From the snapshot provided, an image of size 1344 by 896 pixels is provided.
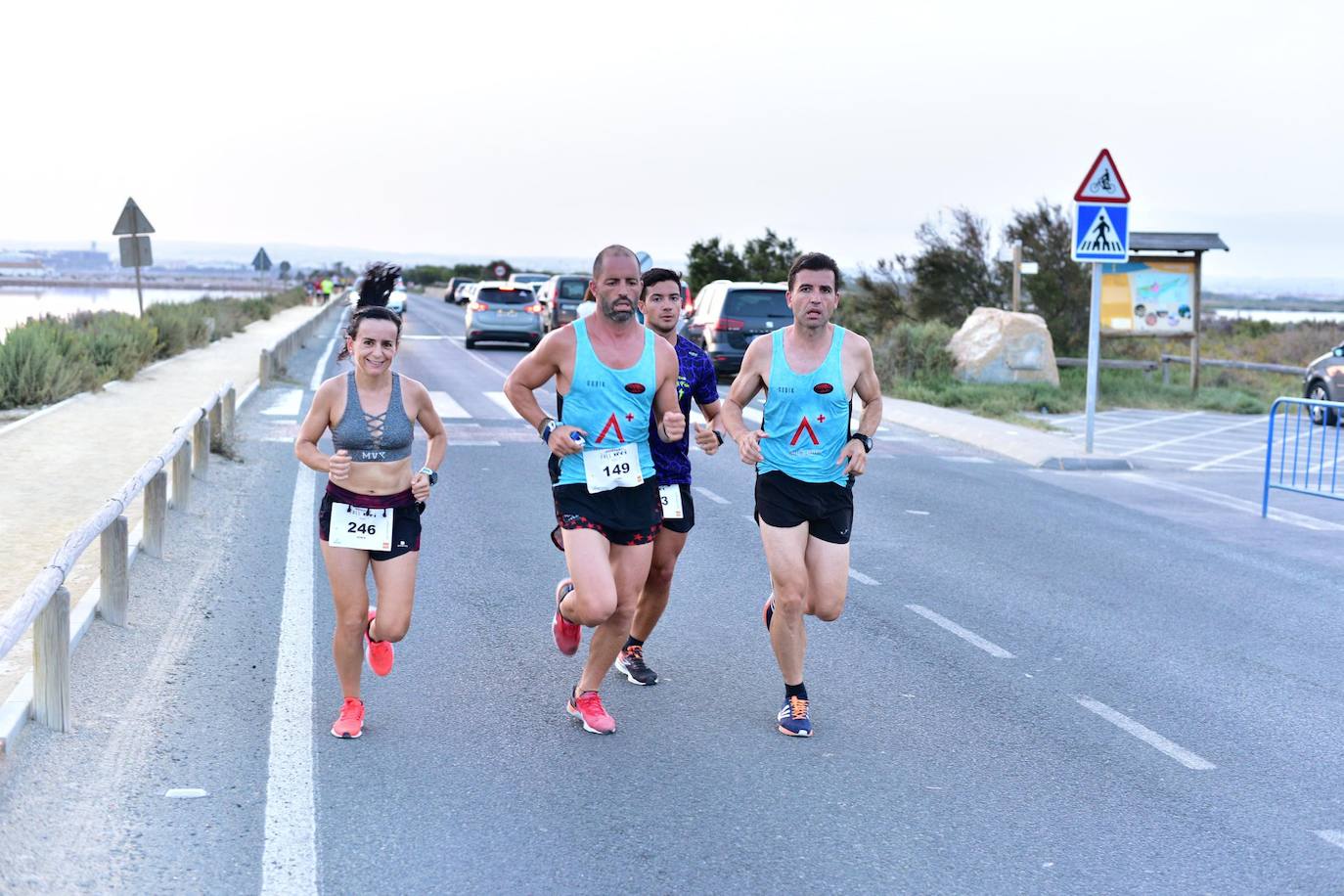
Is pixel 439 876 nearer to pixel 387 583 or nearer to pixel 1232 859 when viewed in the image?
pixel 387 583

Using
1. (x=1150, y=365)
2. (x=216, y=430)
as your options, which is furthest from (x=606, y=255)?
(x=1150, y=365)

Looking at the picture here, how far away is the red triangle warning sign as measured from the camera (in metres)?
15.7

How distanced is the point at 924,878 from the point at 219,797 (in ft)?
7.65

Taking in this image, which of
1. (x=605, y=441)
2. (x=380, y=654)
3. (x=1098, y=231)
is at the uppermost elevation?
(x=1098, y=231)

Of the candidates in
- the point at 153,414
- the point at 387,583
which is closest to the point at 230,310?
the point at 153,414

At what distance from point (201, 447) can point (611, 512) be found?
22.8 feet

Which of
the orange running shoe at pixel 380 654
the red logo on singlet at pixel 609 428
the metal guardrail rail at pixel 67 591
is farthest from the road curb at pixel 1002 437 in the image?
the orange running shoe at pixel 380 654

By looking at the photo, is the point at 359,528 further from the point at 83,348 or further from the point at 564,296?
the point at 564,296

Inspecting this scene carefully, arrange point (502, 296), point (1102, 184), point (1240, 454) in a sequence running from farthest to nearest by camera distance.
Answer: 1. point (502, 296)
2. point (1240, 454)
3. point (1102, 184)

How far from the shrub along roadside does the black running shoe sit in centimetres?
1414

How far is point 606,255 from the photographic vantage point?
5.77m

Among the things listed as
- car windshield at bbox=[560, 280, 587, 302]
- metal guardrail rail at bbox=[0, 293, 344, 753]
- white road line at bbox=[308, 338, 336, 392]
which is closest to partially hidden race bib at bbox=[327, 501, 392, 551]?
metal guardrail rail at bbox=[0, 293, 344, 753]

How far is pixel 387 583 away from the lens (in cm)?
568

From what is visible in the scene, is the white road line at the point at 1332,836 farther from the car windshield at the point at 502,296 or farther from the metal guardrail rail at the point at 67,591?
the car windshield at the point at 502,296
